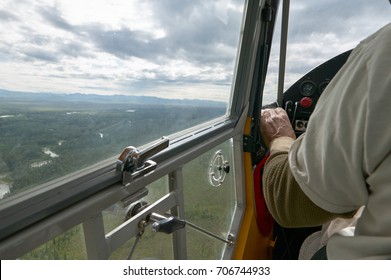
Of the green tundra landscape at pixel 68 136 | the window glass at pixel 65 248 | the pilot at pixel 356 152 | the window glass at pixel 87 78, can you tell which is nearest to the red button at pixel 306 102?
the window glass at pixel 87 78

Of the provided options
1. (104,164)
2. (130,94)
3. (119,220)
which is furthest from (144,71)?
(119,220)

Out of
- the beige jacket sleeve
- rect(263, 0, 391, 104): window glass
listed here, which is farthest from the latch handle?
rect(263, 0, 391, 104): window glass

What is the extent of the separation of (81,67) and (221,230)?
50.1 inches

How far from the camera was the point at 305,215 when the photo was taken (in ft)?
2.09

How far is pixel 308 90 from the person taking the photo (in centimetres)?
204

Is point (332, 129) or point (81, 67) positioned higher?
point (81, 67)

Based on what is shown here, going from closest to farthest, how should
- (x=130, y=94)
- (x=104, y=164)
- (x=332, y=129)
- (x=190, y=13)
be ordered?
(x=332, y=129) < (x=104, y=164) < (x=130, y=94) < (x=190, y=13)

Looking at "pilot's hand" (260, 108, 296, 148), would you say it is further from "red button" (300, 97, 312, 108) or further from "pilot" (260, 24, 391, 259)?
"red button" (300, 97, 312, 108)

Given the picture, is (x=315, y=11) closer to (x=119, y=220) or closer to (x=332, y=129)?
(x=332, y=129)

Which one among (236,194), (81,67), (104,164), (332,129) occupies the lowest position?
(236,194)

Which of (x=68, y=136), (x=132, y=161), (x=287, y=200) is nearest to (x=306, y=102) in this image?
(x=287, y=200)

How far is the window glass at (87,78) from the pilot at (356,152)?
0.54m

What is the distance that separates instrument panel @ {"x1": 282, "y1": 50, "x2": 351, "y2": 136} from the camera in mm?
1978

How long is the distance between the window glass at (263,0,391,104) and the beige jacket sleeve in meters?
1.28
